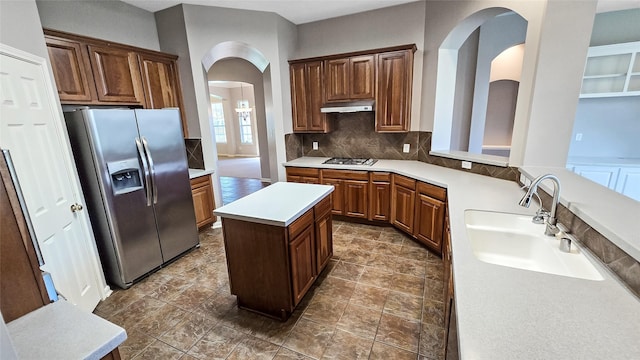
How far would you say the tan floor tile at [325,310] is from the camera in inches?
80.7

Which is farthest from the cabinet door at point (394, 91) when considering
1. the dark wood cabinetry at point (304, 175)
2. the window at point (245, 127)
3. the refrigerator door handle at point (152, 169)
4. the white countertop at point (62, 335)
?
the window at point (245, 127)

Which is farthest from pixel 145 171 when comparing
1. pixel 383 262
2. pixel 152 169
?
pixel 383 262

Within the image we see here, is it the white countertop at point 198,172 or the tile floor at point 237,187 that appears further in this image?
the tile floor at point 237,187

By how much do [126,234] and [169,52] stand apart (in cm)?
239

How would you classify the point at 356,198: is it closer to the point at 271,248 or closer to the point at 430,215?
the point at 430,215

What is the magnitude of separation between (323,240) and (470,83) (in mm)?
3812

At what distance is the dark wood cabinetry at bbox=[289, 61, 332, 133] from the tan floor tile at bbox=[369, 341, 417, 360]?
289cm

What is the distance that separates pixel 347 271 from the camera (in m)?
2.67

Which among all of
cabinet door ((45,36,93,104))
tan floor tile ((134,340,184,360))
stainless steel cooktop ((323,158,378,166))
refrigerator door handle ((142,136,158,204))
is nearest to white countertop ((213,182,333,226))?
tan floor tile ((134,340,184,360))

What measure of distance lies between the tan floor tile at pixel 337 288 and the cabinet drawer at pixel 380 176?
1.46 meters

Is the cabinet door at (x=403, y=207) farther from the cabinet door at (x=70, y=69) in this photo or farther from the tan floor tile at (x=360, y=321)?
the cabinet door at (x=70, y=69)

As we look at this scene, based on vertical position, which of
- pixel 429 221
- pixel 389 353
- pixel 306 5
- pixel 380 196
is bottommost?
pixel 389 353

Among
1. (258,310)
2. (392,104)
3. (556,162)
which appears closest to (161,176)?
(258,310)

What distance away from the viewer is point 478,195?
2.16m
